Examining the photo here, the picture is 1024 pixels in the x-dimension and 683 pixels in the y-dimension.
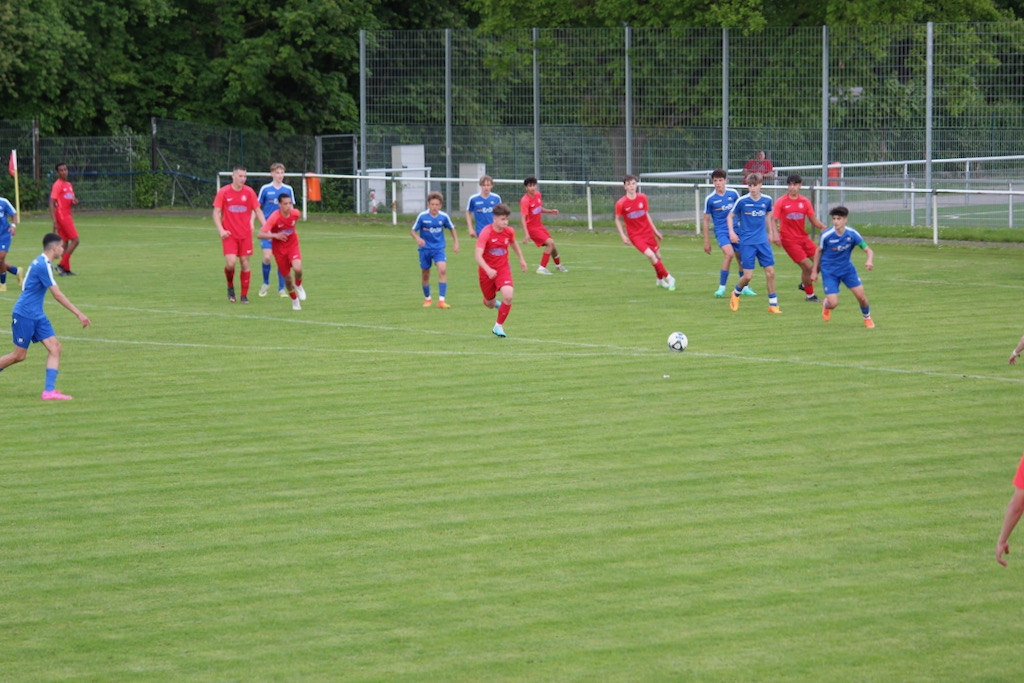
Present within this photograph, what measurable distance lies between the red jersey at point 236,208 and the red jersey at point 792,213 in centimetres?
828

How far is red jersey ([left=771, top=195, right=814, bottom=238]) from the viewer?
21.1 meters

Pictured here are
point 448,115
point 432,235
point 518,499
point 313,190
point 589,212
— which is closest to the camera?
point 518,499

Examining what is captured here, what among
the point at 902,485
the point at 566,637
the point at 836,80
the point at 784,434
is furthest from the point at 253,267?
the point at 566,637

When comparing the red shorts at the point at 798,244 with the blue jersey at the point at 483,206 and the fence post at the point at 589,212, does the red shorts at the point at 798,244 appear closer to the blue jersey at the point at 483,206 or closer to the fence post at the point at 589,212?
the blue jersey at the point at 483,206

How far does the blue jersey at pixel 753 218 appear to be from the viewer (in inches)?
815

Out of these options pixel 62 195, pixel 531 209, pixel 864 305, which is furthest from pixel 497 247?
pixel 62 195

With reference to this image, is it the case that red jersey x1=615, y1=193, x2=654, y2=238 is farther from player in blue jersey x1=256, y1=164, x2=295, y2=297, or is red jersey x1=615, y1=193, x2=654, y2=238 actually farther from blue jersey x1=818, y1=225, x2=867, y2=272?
player in blue jersey x1=256, y1=164, x2=295, y2=297

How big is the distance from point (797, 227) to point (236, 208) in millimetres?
8836

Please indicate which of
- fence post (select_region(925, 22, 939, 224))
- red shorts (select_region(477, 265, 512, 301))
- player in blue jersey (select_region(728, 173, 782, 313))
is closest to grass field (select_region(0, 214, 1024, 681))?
red shorts (select_region(477, 265, 512, 301))

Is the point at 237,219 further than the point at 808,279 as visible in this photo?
Yes

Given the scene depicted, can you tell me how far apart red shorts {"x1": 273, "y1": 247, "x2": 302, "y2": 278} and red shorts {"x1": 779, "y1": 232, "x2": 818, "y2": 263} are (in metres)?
7.54

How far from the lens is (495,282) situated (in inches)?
750

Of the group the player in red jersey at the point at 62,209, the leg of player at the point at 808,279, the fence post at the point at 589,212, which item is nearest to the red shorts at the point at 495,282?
the leg of player at the point at 808,279

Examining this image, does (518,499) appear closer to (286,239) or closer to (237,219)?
(286,239)
